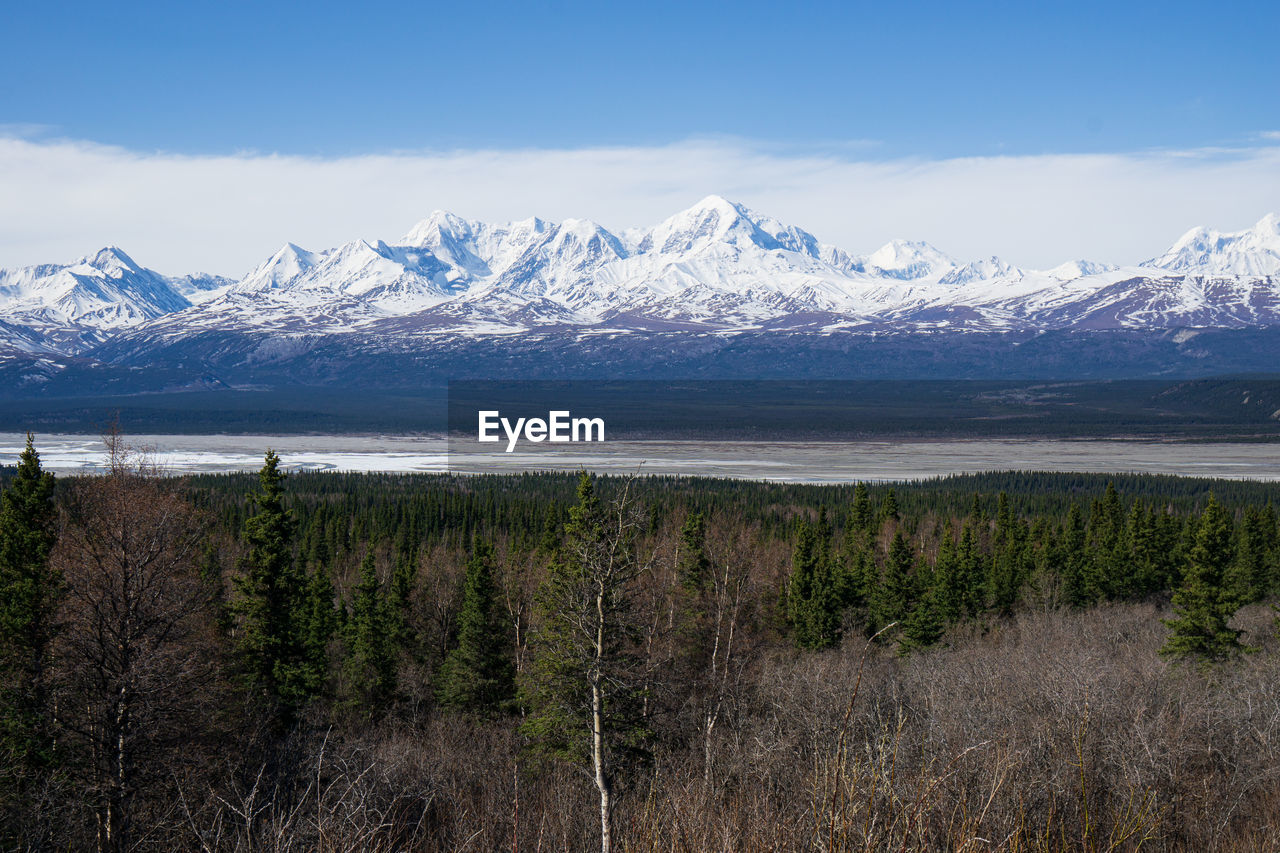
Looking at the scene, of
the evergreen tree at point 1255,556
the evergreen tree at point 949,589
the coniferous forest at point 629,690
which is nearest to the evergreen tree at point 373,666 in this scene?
the coniferous forest at point 629,690

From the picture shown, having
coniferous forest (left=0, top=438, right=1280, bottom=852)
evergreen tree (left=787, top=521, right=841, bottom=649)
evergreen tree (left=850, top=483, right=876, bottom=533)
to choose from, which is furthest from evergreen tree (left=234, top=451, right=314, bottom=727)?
evergreen tree (left=850, top=483, right=876, bottom=533)

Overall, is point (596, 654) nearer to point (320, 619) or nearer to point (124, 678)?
point (124, 678)

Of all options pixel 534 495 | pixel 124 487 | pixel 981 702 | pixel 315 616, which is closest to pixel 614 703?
pixel 981 702

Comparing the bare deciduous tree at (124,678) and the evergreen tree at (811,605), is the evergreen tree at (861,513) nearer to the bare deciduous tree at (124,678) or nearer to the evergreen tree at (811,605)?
the evergreen tree at (811,605)

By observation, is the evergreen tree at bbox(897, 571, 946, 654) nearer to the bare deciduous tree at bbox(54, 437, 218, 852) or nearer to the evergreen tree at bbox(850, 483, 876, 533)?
the evergreen tree at bbox(850, 483, 876, 533)

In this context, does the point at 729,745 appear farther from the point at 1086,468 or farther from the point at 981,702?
the point at 1086,468

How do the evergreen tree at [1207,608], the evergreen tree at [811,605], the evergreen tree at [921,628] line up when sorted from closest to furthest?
the evergreen tree at [1207,608]
the evergreen tree at [921,628]
the evergreen tree at [811,605]
